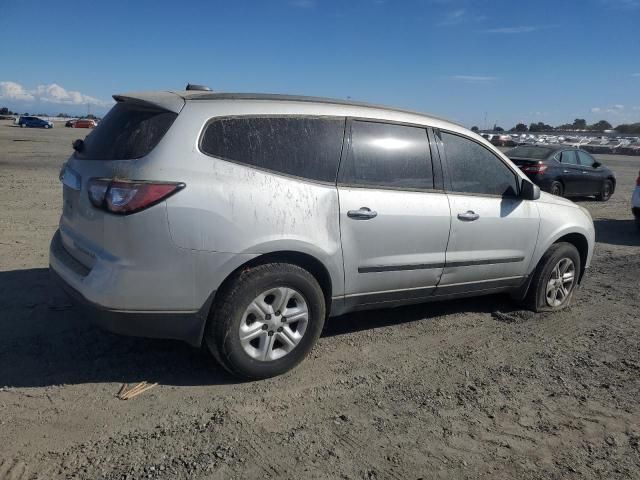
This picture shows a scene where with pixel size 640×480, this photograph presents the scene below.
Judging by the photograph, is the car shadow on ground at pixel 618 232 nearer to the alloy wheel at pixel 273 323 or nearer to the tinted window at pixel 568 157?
the tinted window at pixel 568 157

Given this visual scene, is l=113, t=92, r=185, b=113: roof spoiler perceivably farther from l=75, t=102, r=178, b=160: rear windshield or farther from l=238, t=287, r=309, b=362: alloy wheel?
l=238, t=287, r=309, b=362: alloy wheel

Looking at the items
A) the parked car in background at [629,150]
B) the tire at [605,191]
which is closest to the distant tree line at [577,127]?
the parked car in background at [629,150]

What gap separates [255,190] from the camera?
12.1ft

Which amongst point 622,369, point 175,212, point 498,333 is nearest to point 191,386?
point 175,212

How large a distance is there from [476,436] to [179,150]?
245cm

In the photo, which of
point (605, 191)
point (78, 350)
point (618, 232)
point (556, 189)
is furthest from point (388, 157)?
point (605, 191)

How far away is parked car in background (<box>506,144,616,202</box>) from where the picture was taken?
47.1 feet

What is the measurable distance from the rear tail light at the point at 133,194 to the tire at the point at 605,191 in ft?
50.5

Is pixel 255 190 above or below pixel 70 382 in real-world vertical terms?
above

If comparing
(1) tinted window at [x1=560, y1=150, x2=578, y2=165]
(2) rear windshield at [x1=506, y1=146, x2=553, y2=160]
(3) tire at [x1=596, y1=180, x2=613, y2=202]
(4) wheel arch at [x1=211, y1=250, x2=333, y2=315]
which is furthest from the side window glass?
(4) wheel arch at [x1=211, y1=250, x2=333, y2=315]

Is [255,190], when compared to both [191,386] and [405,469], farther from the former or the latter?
[405,469]

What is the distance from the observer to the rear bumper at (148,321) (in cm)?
346

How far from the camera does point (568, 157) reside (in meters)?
15.2

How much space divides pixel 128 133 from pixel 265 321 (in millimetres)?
1504
